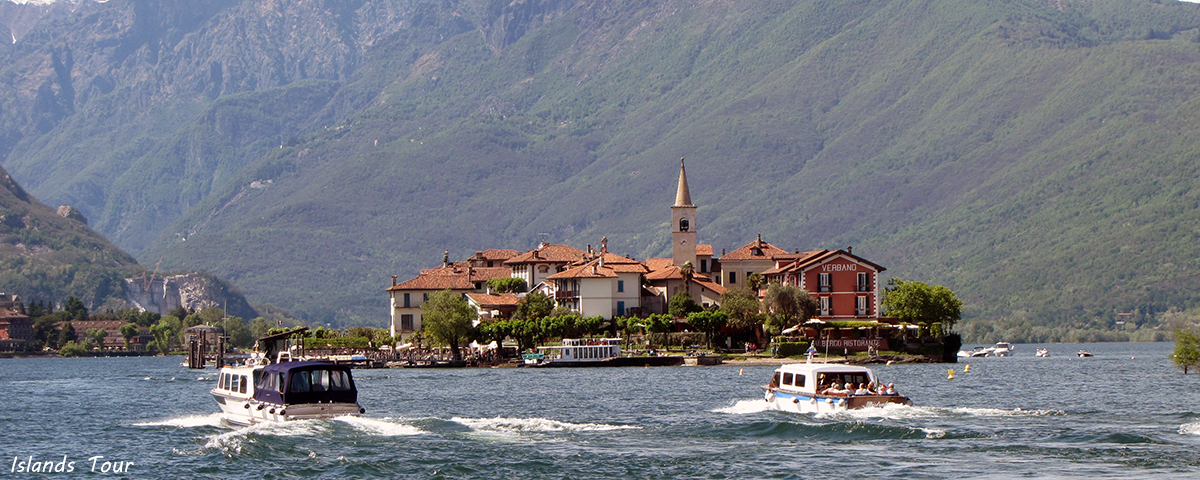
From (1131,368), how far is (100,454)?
10201 centimetres

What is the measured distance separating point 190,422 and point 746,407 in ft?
82.2

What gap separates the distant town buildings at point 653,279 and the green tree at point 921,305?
378 cm

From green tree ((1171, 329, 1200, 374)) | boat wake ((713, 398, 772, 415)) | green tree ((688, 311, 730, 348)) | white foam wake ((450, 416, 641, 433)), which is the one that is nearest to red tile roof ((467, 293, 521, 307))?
green tree ((688, 311, 730, 348))

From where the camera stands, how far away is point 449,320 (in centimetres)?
14775

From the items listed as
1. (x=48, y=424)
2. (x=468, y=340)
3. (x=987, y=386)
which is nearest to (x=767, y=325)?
(x=468, y=340)

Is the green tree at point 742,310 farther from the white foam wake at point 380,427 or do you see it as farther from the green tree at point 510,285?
the white foam wake at point 380,427

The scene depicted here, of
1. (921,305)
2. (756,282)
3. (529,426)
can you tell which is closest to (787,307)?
(756,282)

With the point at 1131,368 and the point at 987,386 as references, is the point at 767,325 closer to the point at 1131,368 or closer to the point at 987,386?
the point at 1131,368

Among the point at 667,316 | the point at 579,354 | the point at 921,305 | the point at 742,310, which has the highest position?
the point at 921,305

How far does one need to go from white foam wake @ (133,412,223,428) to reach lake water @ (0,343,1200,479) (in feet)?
0.57

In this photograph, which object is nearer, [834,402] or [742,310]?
[834,402]

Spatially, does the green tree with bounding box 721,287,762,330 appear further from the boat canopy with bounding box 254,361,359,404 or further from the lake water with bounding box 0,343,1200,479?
the boat canopy with bounding box 254,361,359,404

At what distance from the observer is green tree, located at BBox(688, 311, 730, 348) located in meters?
148

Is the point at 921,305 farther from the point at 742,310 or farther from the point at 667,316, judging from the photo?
the point at 667,316
